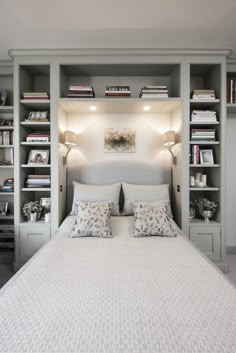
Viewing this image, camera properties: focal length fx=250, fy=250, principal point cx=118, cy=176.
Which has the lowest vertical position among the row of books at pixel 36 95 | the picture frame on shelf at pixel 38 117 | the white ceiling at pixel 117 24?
the picture frame on shelf at pixel 38 117

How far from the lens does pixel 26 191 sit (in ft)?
10.6

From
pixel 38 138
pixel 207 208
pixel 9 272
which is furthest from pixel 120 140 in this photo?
pixel 9 272

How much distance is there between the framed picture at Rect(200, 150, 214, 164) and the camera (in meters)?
3.11

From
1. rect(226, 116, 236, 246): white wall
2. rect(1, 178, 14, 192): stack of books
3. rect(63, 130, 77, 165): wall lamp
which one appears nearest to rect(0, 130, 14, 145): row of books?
rect(1, 178, 14, 192): stack of books

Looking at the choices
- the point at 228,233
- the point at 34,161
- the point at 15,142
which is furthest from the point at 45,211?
the point at 228,233

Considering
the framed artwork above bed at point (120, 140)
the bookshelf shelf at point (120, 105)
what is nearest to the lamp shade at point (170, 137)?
the bookshelf shelf at point (120, 105)

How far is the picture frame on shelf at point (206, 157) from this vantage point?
3109 mm

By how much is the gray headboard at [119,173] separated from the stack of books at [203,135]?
0.56m

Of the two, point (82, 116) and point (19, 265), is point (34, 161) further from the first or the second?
point (19, 265)

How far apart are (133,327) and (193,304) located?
0.39m

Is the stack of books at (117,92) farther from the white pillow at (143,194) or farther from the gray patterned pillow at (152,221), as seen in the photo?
the gray patterned pillow at (152,221)

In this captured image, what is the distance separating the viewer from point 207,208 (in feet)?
10.2

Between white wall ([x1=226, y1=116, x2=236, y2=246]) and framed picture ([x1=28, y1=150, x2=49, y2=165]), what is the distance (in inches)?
98.4

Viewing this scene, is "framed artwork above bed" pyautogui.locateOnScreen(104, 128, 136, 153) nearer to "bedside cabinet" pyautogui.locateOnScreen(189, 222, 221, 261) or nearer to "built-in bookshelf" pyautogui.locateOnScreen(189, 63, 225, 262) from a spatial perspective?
"built-in bookshelf" pyautogui.locateOnScreen(189, 63, 225, 262)
